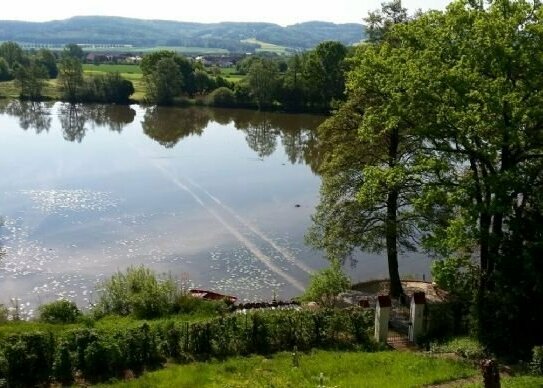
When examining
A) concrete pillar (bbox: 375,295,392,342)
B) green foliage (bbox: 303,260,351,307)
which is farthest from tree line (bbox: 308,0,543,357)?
green foliage (bbox: 303,260,351,307)

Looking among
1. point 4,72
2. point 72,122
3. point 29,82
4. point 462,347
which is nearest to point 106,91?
point 29,82

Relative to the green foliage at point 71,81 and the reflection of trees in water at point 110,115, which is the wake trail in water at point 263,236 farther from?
the green foliage at point 71,81

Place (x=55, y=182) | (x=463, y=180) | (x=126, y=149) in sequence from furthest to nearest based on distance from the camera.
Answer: (x=126, y=149)
(x=55, y=182)
(x=463, y=180)

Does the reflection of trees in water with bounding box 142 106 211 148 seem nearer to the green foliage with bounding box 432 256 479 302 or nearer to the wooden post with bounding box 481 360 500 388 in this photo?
the green foliage with bounding box 432 256 479 302

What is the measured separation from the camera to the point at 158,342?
18750mm

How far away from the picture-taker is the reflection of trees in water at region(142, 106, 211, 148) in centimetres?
7869

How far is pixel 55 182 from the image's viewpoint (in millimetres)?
53156

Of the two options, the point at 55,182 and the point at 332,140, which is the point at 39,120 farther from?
the point at 332,140

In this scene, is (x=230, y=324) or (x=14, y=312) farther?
(x=14, y=312)

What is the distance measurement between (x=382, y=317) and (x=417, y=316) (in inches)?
56.2

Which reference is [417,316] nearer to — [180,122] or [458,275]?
[458,275]

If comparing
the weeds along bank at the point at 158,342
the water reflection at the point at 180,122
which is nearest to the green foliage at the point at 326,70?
the water reflection at the point at 180,122

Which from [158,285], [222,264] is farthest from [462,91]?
[222,264]

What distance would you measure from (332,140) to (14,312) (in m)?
15.8
